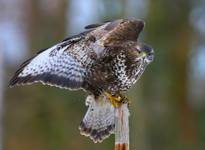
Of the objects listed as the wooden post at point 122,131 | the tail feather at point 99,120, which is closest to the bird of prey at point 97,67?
the tail feather at point 99,120

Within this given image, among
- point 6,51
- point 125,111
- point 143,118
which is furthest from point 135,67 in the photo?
point 6,51

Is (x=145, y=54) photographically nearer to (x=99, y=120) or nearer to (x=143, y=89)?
(x=99, y=120)

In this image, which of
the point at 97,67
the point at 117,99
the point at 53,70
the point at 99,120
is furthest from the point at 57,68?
the point at 99,120

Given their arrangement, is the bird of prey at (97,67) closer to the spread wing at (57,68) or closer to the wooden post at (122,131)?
the spread wing at (57,68)

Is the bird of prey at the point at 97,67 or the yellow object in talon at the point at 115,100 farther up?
the bird of prey at the point at 97,67

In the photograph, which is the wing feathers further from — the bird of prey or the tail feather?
the tail feather

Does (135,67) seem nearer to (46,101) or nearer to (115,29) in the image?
(115,29)

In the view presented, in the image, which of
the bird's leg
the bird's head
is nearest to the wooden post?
the bird's leg
